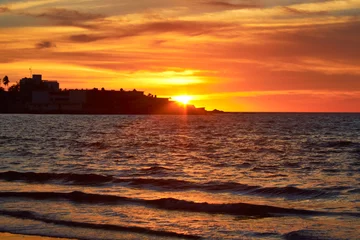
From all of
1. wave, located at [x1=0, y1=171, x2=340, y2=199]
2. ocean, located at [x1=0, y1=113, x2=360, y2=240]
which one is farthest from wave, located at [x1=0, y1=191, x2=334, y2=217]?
wave, located at [x1=0, y1=171, x2=340, y2=199]

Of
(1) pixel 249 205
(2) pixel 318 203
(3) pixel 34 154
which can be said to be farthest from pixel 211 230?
(3) pixel 34 154

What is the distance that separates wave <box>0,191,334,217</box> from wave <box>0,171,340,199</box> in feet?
11.5

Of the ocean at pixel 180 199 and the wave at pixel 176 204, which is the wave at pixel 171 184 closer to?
the ocean at pixel 180 199

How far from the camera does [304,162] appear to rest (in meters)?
40.6

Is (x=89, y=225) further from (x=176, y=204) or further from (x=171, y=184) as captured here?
(x=171, y=184)

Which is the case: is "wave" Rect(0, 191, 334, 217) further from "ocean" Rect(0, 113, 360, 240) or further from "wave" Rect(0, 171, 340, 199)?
"wave" Rect(0, 171, 340, 199)

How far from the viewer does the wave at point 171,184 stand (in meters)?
24.5

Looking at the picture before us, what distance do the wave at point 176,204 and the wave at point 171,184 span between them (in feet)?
11.5

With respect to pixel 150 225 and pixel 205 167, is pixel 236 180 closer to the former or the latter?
pixel 205 167

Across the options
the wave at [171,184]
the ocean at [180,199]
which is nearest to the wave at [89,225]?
the ocean at [180,199]

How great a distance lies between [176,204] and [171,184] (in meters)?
6.02

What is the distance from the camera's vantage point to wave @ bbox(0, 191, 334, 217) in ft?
65.8

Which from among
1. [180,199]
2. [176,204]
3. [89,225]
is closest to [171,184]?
[180,199]

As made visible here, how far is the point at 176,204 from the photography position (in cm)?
2145
